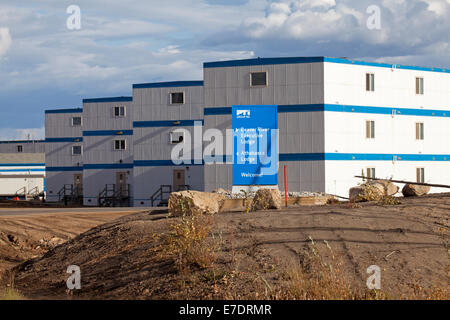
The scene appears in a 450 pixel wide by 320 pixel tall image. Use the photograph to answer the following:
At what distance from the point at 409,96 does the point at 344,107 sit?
5674mm

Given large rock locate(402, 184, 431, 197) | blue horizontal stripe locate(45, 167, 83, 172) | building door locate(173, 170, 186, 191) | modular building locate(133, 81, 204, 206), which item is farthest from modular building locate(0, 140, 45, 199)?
large rock locate(402, 184, 431, 197)

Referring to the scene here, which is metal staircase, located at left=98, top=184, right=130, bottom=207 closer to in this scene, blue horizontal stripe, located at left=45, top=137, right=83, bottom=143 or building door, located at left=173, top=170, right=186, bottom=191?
building door, located at left=173, top=170, right=186, bottom=191

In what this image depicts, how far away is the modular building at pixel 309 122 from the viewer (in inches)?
1299

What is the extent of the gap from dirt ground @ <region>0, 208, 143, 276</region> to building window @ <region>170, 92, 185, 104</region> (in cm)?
1697

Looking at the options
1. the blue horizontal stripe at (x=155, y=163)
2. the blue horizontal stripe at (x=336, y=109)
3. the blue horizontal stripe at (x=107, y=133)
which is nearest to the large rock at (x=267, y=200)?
the blue horizontal stripe at (x=336, y=109)

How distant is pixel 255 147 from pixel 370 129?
7.57 metres

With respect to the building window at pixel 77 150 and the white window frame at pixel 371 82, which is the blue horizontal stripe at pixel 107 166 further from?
the white window frame at pixel 371 82

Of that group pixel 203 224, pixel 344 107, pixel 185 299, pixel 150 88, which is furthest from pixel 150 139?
pixel 185 299

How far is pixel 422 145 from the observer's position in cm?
3816

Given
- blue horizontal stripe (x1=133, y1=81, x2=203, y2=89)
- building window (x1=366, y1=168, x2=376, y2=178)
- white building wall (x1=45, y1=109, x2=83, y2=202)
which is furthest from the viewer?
white building wall (x1=45, y1=109, x2=83, y2=202)

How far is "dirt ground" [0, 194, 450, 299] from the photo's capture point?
35.2ft

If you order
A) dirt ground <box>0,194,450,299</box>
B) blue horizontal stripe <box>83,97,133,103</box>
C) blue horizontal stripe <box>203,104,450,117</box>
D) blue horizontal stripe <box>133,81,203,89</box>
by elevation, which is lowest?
dirt ground <box>0,194,450,299</box>

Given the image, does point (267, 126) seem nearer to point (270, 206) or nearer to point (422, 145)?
point (422, 145)

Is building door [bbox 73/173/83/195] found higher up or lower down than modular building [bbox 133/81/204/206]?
lower down
